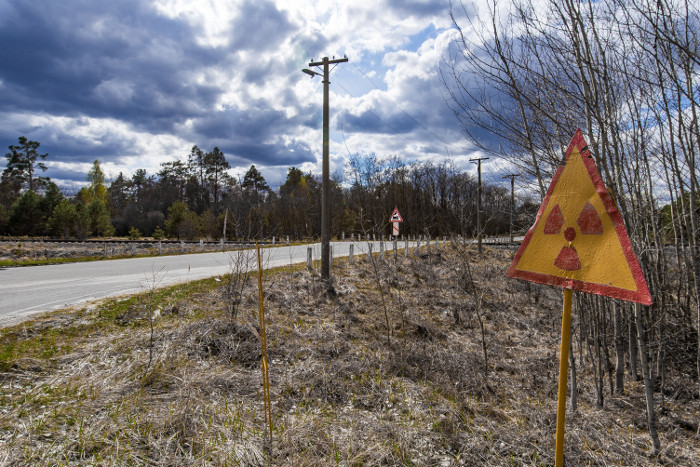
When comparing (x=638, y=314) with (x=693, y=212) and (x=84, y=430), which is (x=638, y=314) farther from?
(x=84, y=430)

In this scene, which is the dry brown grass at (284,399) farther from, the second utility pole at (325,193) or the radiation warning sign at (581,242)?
the second utility pole at (325,193)

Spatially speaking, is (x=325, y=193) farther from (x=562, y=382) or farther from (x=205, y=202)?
(x=205, y=202)

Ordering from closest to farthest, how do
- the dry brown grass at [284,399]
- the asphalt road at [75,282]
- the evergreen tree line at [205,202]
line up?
→ 1. the dry brown grass at [284,399]
2. the asphalt road at [75,282]
3. the evergreen tree line at [205,202]

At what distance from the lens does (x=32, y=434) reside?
295 centimetres

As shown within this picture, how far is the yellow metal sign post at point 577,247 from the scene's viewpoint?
6.83 ft

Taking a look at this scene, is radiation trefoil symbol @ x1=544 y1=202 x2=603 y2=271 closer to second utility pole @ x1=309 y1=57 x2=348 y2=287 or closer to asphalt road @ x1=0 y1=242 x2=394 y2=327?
asphalt road @ x1=0 y1=242 x2=394 y2=327

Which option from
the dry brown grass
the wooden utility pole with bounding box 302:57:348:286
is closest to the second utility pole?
the wooden utility pole with bounding box 302:57:348:286

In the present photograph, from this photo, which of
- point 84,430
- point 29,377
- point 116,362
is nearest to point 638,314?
point 84,430

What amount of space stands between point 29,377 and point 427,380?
4.70 meters

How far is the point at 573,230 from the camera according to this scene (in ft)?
7.47

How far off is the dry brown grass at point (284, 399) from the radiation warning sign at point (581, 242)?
72.2 inches

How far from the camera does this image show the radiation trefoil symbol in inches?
86.9

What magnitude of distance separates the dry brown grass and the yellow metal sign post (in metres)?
1.57

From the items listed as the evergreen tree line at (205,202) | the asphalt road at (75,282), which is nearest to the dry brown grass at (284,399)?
the asphalt road at (75,282)
